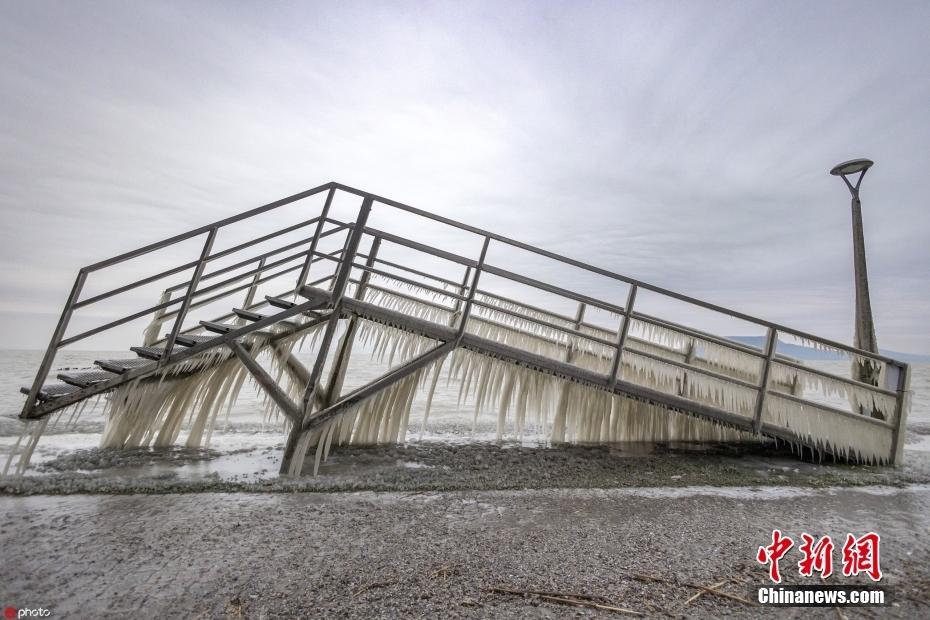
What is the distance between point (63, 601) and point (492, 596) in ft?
6.95

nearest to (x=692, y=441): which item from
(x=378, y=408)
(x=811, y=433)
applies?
(x=811, y=433)

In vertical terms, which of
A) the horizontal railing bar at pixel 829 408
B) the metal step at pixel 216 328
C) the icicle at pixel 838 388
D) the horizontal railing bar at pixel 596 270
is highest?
the horizontal railing bar at pixel 596 270

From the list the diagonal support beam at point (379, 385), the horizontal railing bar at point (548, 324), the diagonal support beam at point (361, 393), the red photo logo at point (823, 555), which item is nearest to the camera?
the red photo logo at point (823, 555)

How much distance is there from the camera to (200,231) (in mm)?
4551

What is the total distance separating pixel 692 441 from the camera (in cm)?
696

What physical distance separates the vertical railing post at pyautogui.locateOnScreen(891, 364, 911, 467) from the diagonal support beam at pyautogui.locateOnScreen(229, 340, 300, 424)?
25.4ft

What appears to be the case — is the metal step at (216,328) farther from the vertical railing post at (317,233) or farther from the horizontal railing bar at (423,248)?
the horizontal railing bar at (423,248)

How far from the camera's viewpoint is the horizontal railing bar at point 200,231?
14.1 ft

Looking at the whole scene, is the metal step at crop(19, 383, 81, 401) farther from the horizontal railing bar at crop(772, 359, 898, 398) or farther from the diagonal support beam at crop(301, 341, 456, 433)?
the horizontal railing bar at crop(772, 359, 898, 398)

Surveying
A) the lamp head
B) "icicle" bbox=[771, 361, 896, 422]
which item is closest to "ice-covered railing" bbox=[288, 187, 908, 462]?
"icicle" bbox=[771, 361, 896, 422]

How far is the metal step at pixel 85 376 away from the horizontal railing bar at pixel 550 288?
418cm

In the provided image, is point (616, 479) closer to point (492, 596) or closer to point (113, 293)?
point (492, 596)

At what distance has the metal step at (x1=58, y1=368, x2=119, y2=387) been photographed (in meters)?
4.23

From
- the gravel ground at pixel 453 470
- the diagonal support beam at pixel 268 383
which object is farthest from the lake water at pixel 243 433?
the diagonal support beam at pixel 268 383
